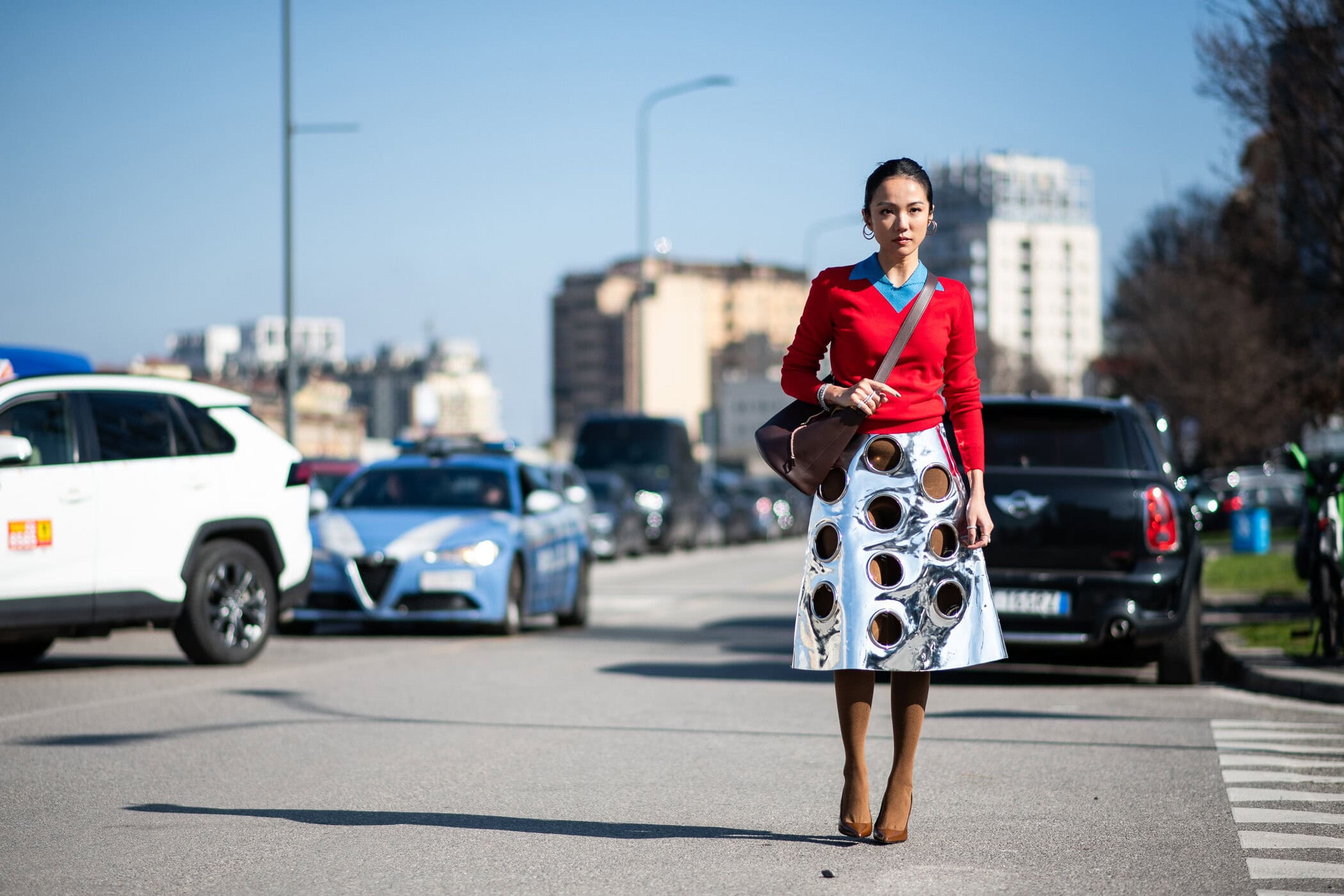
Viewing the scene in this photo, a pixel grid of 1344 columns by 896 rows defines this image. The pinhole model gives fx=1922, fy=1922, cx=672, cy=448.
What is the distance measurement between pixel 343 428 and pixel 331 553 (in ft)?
276

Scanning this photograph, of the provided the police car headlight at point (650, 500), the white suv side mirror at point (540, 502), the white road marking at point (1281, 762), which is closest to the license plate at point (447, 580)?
the white suv side mirror at point (540, 502)

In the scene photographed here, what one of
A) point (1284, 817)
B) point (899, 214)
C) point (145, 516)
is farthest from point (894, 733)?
point (145, 516)

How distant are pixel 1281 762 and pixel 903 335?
370 centimetres

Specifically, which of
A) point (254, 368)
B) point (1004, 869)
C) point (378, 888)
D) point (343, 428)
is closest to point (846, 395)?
point (1004, 869)

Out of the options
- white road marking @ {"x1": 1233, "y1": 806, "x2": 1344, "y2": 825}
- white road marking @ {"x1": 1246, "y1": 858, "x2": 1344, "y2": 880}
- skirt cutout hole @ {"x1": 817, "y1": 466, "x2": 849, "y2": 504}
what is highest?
skirt cutout hole @ {"x1": 817, "y1": 466, "x2": 849, "y2": 504}

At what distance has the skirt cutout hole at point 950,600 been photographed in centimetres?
589

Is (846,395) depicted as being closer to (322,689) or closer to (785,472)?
(785,472)

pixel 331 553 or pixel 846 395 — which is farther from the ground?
pixel 846 395

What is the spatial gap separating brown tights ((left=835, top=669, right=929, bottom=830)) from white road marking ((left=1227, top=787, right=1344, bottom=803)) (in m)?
1.93

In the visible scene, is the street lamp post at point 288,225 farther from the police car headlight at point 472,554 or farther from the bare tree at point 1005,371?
the bare tree at point 1005,371

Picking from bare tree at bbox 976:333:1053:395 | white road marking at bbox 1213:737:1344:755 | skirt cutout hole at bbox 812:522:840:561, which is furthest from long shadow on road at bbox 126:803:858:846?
→ bare tree at bbox 976:333:1053:395

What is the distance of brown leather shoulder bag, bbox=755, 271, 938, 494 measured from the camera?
5801 mm

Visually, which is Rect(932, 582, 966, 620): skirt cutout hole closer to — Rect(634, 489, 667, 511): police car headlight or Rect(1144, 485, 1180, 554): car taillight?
Rect(1144, 485, 1180, 554): car taillight

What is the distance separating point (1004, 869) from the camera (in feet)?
19.2
